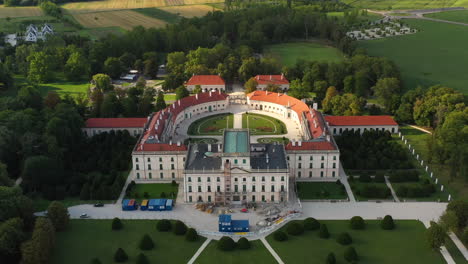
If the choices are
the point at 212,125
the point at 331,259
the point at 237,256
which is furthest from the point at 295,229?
the point at 212,125

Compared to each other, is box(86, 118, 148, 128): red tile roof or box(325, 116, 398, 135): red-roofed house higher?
box(86, 118, 148, 128): red tile roof

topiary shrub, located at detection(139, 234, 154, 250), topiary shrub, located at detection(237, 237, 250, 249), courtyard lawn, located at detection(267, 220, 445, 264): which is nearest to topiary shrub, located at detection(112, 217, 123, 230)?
topiary shrub, located at detection(139, 234, 154, 250)

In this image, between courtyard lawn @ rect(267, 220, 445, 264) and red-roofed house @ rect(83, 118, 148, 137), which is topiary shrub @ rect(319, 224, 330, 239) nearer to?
courtyard lawn @ rect(267, 220, 445, 264)

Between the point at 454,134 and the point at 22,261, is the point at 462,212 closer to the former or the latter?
the point at 454,134

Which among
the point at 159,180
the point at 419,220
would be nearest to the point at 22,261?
the point at 159,180

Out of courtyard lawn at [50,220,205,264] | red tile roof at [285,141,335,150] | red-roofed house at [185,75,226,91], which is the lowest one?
courtyard lawn at [50,220,205,264]

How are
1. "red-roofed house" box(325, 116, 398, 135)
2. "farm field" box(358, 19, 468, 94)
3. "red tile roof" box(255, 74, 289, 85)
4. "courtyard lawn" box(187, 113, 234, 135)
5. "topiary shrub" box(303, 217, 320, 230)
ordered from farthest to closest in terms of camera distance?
"farm field" box(358, 19, 468, 94)
"red tile roof" box(255, 74, 289, 85)
"courtyard lawn" box(187, 113, 234, 135)
"red-roofed house" box(325, 116, 398, 135)
"topiary shrub" box(303, 217, 320, 230)
